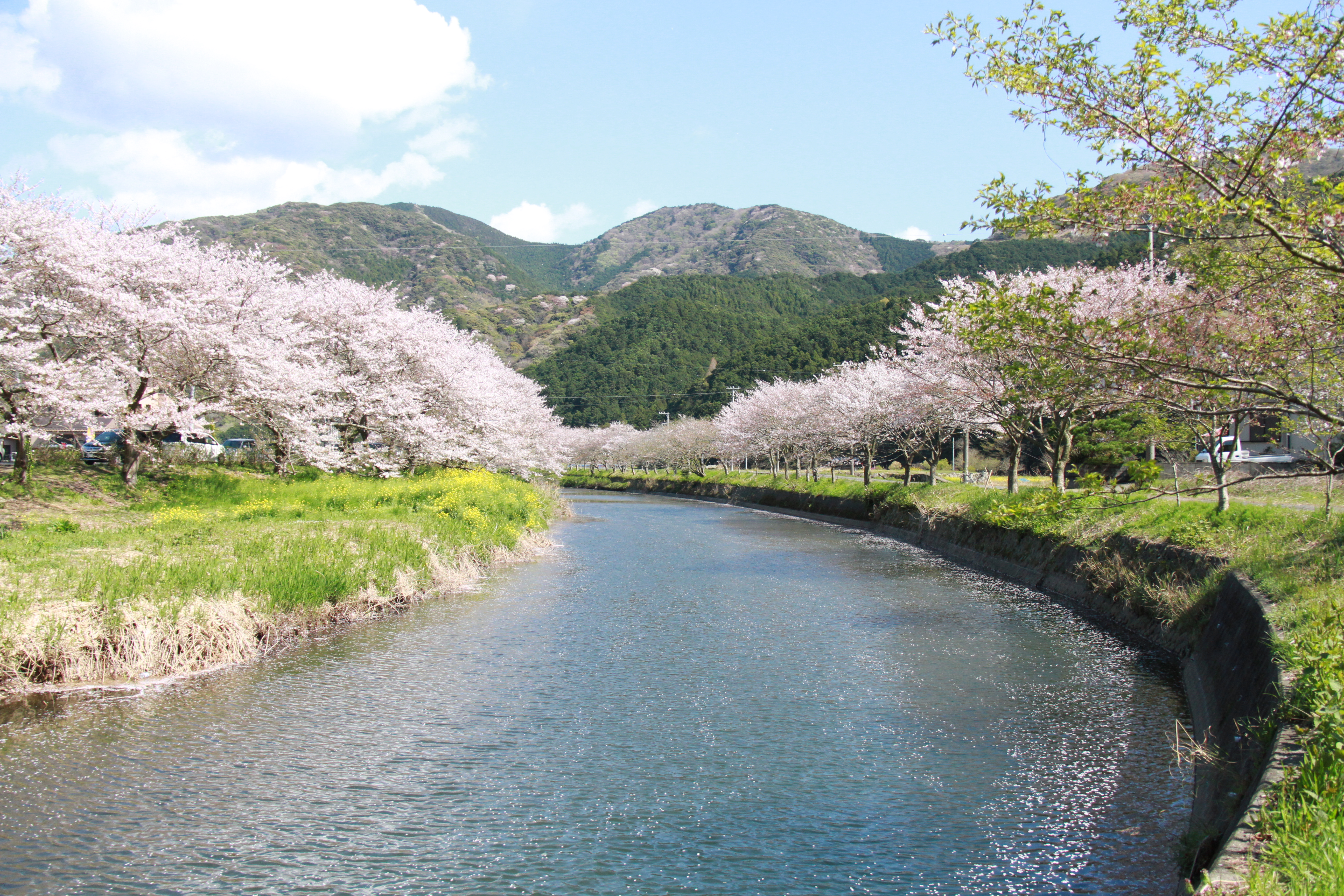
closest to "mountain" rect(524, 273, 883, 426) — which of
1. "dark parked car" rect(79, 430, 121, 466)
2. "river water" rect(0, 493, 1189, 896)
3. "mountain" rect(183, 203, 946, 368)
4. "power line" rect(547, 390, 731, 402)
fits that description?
"power line" rect(547, 390, 731, 402)

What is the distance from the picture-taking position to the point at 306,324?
94.1 ft

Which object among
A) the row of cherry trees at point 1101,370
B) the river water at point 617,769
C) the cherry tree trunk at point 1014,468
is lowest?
the river water at point 617,769

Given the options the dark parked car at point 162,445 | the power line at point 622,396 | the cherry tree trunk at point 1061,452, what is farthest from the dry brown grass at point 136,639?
the power line at point 622,396

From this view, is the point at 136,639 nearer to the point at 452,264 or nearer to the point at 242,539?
the point at 242,539

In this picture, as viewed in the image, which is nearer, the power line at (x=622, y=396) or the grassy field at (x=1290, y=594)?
the grassy field at (x=1290, y=594)

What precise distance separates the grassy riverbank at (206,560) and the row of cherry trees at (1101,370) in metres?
11.2

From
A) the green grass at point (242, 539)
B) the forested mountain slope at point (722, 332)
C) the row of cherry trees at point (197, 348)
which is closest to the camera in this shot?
the green grass at point (242, 539)

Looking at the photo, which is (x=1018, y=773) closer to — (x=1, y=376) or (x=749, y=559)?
(x=749, y=559)

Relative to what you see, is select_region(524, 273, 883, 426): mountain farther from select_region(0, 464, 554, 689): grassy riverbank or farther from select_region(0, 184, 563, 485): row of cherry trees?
select_region(0, 464, 554, 689): grassy riverbank

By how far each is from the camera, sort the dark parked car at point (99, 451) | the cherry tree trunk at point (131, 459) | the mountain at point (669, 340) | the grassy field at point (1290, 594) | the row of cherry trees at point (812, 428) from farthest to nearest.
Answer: the mountain at point (669, 340)
the row of cherry trees at point (812, 428)
the dark parked car at point (99, 451)
the cherry tree trunk at point (131, 459)
the grassy field at point (1290, 594)

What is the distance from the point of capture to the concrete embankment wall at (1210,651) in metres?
5.72

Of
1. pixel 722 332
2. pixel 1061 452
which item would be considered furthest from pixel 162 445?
pixel 722 332

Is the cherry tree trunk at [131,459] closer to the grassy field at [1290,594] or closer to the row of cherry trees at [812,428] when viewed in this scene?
the grassy field at [1290,594]

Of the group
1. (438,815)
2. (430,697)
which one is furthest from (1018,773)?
(430,697)
